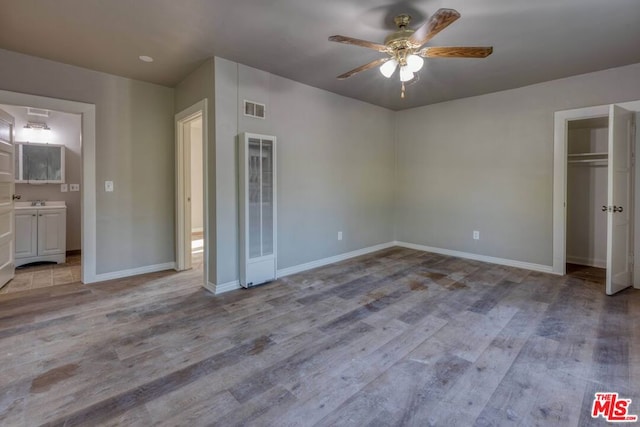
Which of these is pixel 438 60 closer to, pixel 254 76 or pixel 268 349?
pixel 254 76

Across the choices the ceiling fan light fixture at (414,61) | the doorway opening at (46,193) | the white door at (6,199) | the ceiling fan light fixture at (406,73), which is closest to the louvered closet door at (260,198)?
the ceiling fan light fixture at (406,73)

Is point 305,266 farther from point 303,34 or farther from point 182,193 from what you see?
point 303,34

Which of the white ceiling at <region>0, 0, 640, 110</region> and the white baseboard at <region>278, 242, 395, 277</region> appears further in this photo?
the white baseboard at <region>278, 242, 395, 277</region>

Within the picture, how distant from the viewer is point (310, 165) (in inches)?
168

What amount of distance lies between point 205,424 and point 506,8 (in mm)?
3432

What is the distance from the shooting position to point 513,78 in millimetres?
3844

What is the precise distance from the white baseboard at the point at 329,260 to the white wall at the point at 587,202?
108 inches

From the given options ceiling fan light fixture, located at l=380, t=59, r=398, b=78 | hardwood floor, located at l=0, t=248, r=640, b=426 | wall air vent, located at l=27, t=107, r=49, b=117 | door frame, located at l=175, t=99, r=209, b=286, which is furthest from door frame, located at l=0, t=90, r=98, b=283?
ceiling fan light fixture, located at l=380, t=59, r=398, b=78

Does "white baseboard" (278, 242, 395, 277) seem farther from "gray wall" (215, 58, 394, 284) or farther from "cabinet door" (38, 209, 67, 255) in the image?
"cabinet door" (38, 209, 67, 255)

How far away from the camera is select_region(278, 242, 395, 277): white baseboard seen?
4023 mm

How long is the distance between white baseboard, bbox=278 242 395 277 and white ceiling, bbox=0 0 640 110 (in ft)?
8.19

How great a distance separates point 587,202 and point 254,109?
4.91 metres

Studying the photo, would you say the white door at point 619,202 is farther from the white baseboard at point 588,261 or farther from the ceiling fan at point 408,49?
the ceiling fan at point 408,49

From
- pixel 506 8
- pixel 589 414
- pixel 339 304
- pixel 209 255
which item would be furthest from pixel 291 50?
pixel 589 414
